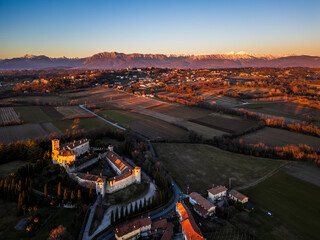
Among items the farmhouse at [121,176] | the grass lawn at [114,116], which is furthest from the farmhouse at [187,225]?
the grass lawn at [114,116]

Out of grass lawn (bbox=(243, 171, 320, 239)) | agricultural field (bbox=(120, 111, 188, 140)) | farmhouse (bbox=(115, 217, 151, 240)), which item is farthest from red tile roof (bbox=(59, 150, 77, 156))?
grass lawn (bbox=(243, 171, 320, 239))

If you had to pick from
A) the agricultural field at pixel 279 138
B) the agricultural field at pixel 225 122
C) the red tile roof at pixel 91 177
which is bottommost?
the agricultural field at pixel 279 138

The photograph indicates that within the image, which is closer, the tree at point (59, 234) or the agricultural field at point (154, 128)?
the tree at point (59, 234)

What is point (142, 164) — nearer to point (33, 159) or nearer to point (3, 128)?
point (33, 159)

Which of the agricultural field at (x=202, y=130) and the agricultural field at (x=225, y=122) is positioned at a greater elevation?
the agricultural field at (x=225, y=122)

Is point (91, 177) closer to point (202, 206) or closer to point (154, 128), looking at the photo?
point (202, 206)

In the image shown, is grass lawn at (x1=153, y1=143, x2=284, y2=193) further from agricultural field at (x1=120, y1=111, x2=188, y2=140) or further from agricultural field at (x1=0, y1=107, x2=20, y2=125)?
agricultural field at (x1=0, y1=107, x2=20, y2=125)

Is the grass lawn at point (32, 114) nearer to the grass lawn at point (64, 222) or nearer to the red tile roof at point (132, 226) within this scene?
the grass lawn at point (64, 222)
